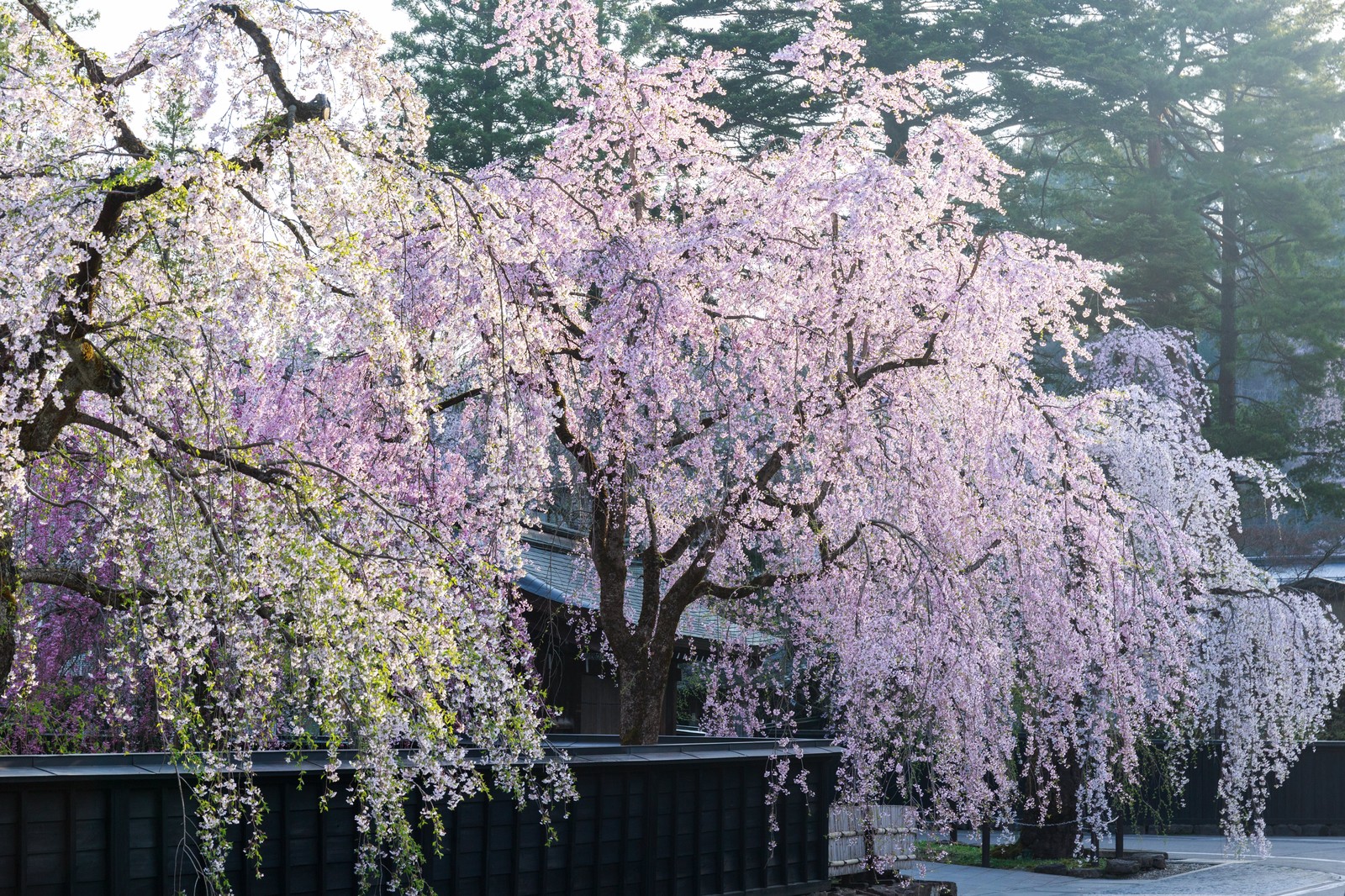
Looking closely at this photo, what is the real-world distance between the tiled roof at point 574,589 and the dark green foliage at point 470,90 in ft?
28.2

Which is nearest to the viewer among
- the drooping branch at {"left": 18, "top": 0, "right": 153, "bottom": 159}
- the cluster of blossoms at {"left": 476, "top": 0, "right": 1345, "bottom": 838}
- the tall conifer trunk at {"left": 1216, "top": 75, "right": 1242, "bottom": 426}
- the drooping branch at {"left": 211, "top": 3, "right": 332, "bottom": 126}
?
the drooping branch at {"left": 18, "top": 0, "right": 153, "bottom": 159}

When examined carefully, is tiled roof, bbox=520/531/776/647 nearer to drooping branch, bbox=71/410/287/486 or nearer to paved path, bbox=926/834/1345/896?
paved path, bbox=926/834/1345/896

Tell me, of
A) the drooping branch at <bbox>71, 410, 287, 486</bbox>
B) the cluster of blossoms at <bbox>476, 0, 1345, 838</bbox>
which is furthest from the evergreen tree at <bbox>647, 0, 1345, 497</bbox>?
the drooping branch at <bbox>71, 410, 287, 486</bbox>

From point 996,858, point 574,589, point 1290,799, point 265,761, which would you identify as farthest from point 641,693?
point 1290,799

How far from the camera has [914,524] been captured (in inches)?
450

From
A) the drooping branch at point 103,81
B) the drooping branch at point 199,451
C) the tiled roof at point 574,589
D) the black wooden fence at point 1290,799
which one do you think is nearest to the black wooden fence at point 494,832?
the drooping branch at point 199,451

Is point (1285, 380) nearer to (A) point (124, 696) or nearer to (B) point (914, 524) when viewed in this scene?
(B) point (914, 524)

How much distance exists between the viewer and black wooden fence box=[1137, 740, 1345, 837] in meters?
26.0

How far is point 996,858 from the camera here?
21.3m

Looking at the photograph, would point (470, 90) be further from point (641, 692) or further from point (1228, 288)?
point (641, 692)

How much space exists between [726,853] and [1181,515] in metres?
10.6

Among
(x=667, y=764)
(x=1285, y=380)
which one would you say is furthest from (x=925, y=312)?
(x=1285, y=380)

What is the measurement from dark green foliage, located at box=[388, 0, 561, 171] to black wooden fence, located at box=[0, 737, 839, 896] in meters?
16.1

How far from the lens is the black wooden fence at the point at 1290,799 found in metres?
26.0
